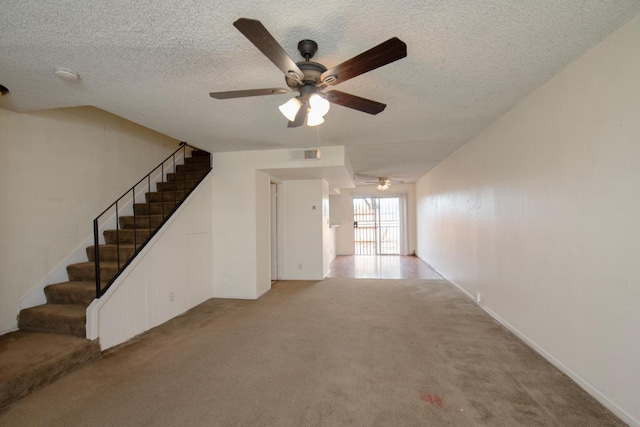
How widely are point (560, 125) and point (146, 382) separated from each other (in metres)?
3.79

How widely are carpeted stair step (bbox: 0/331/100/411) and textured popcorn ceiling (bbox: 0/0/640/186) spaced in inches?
85.4

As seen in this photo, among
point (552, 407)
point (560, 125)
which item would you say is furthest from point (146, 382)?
point (560, 125)

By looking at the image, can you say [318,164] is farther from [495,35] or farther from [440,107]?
[495,35]

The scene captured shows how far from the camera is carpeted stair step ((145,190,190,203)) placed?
166 inches

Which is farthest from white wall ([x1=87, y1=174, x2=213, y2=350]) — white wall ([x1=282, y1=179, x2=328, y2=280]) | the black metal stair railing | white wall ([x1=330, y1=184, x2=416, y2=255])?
white wall ([x1=330, y1=184, x2=416, y2=255])

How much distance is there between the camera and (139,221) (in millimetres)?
3734

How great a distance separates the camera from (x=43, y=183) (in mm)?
2914

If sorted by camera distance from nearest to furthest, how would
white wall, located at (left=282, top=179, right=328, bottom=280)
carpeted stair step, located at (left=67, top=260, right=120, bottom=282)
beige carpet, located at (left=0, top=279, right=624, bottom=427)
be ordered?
beige carpet, located at (left=0, top=279, right=624, bottom=427), carpeted stair step, located at (left=67, top=260, right=120, bottom=282), white wall, located at (left=282, top=179, right=328, bottom=280)

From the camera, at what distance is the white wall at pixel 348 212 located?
29.2ft

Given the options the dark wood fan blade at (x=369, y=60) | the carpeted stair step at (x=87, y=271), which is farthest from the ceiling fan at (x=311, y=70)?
the carpeted stair step at (x=87, y=271)

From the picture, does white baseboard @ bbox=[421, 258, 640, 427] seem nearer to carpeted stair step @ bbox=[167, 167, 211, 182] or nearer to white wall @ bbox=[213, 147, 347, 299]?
white wall @ bbox=[213, 147, 347, 299]

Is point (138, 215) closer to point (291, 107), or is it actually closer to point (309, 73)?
point (291, 107)

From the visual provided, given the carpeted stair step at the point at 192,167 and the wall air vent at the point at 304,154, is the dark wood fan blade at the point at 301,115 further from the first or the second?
the carpeted stair step at the point at 192,167

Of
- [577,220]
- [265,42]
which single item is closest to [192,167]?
[265,42]
